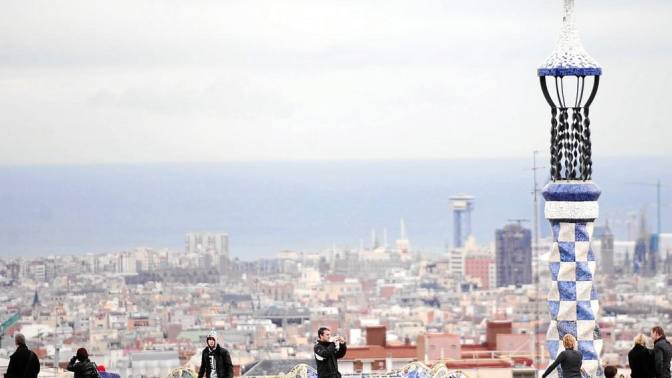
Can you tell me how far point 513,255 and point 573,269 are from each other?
411 feet

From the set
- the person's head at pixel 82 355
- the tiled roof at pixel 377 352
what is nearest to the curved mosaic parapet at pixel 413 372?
the person's head at pixel 82 355

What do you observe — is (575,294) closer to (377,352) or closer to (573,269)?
(573,269)

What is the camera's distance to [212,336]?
11250mm

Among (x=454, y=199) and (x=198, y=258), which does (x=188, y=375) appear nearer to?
(x=198, y=258)

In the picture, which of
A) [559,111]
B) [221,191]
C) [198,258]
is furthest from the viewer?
[221,191]

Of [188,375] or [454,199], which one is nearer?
[188,375]

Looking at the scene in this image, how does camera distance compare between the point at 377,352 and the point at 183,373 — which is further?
the point at 377,352

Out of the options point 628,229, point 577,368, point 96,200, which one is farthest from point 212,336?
point 628,229

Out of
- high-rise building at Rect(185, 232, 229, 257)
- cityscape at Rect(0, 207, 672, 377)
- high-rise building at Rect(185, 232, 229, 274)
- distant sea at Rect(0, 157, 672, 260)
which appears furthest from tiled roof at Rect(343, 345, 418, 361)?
high-rise building at Rect(185, 232, 229, 257)

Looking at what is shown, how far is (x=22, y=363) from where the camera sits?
11625 millimetres

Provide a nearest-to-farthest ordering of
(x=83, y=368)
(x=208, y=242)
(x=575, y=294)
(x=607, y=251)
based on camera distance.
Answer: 1. (x=83, y=368)
2. (x=575, y=294)
3. (x=208, y=242)
4. (x=607, y=251)

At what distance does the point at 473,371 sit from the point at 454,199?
142610 millimetres

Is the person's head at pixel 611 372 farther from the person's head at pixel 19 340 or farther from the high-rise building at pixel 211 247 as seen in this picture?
the high-rise building at pixel 211 247

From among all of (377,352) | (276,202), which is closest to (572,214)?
(377,352)
